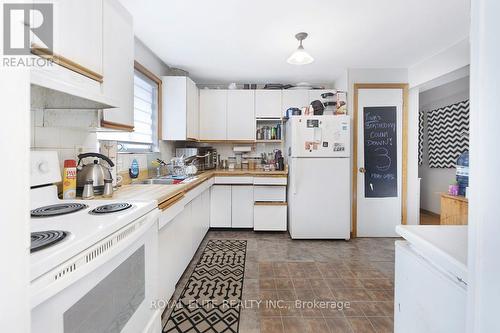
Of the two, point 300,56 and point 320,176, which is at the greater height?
point 300,56

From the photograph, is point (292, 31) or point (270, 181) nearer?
point (292, 31)

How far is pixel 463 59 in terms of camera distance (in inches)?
101

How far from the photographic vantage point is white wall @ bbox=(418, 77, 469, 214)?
4047 millimetres

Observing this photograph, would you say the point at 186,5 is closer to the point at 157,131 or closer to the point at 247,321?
the point at 157,131

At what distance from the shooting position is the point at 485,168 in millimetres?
470

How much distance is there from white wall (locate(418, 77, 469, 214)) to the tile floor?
211 centimetres

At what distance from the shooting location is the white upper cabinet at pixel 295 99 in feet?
12.2

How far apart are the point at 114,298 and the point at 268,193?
106 inches

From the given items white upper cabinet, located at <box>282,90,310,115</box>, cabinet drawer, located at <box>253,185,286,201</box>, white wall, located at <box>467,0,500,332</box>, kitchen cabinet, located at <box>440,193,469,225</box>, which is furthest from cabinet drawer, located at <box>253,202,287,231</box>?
white wall, located at <box>467,0,500,332</box>

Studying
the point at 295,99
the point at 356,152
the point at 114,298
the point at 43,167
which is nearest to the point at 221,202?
the point at 295,99

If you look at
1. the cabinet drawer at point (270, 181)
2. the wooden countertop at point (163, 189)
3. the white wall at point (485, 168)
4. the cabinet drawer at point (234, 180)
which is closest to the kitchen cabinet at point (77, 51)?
the wooden countertop at point (163, 189)

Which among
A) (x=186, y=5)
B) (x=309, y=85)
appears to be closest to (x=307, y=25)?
(x=186, y=5)

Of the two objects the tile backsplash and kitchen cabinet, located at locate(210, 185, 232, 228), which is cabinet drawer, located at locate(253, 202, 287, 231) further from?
the tile backsplash

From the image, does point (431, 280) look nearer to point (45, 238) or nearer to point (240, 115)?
point (45, 238)
